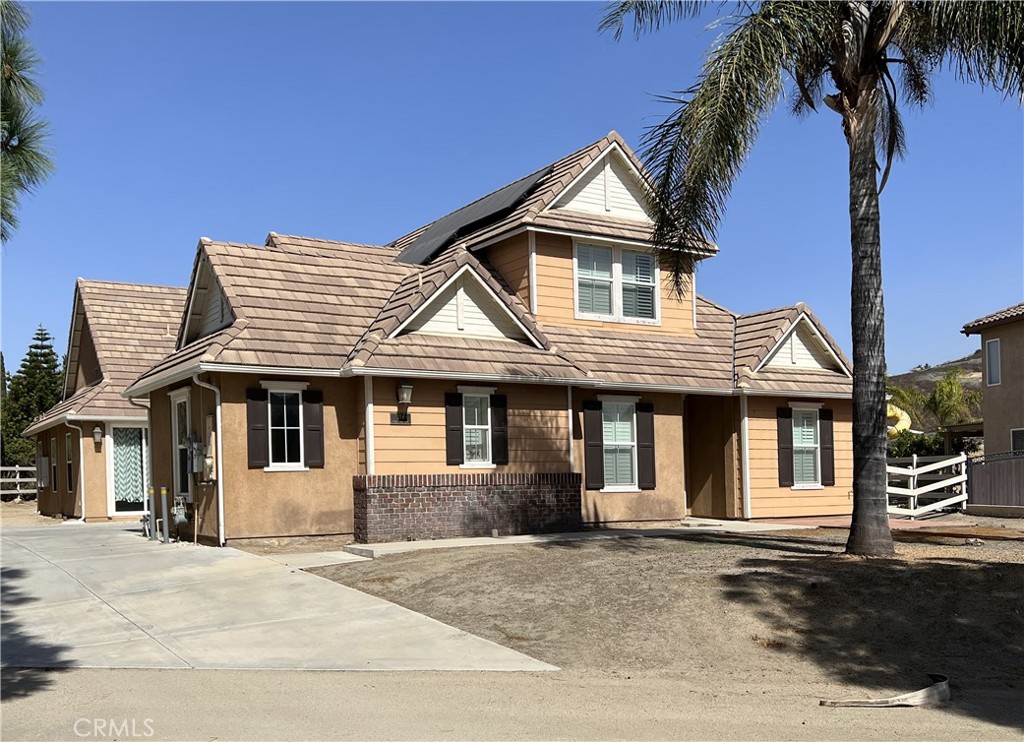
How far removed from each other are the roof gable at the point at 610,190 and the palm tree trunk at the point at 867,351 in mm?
7866

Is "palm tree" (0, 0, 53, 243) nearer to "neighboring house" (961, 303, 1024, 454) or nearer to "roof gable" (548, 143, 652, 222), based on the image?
"roof gable" (548, 143, 652, 222)

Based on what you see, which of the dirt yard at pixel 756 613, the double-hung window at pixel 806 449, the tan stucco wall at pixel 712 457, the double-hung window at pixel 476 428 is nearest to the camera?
the dirt yard at pixel 756 613

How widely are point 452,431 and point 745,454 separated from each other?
705 centimetres

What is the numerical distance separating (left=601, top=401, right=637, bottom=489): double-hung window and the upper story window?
198cm

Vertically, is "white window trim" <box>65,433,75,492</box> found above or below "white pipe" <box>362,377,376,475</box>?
below

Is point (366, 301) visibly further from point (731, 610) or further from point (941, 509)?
point (941, 509)

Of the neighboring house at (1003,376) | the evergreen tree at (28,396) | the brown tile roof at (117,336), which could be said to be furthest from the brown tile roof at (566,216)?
the evergreen tree at (28,396)

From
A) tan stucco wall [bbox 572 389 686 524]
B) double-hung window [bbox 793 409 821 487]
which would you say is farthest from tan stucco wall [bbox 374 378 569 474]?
double-hung window [bbox 793 409 821 487]

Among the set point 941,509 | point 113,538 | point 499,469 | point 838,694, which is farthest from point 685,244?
point 941,509

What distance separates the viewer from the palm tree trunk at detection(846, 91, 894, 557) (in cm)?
1275

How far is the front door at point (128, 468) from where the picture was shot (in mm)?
24531

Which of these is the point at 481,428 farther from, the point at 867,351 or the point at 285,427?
the point at 867,351

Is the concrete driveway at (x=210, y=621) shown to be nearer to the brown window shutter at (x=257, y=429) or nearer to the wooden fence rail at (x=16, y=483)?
the brown window shutter at (x=257, y=429)

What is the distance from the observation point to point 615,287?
826 inches
